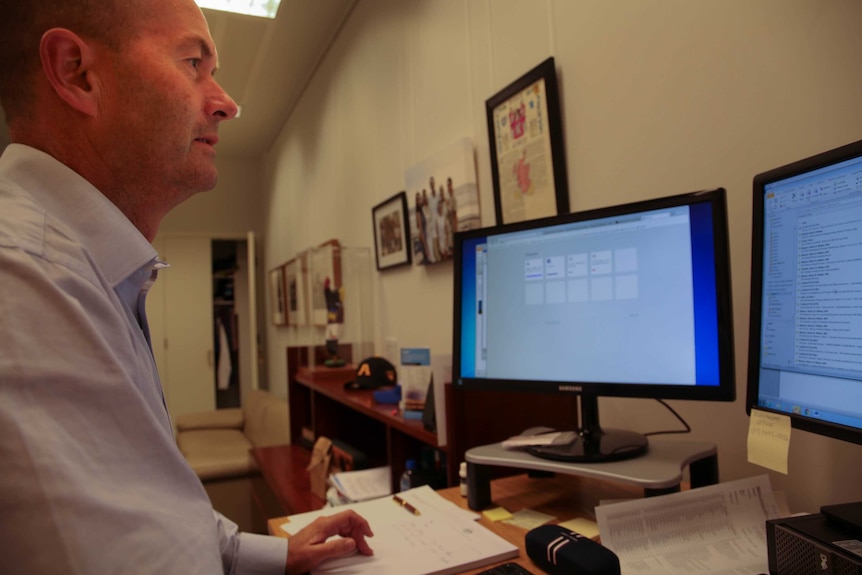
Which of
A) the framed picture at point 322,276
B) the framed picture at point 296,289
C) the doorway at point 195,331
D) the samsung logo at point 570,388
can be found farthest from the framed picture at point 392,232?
the doorway at point 195,331

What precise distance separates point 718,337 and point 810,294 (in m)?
0.18

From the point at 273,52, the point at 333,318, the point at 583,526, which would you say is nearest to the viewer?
the point at 583,526

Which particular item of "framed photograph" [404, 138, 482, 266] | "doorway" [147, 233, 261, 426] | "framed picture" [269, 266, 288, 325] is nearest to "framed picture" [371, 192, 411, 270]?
"framed photograph" [404, 138, 482, 266]

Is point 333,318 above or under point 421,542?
above

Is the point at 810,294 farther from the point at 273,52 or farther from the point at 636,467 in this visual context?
the point at 273,52

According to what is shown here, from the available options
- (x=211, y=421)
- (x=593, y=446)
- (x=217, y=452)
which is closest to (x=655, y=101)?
(x=593, y=446)

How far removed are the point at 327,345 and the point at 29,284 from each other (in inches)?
109

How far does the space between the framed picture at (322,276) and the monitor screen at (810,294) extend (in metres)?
2.57

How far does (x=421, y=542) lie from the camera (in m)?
0.97

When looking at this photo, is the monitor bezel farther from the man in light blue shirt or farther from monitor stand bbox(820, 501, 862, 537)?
the man in light blue shirt

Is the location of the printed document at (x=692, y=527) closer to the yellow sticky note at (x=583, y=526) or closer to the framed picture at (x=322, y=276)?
the yellow sticky note at (x=583, y=526)

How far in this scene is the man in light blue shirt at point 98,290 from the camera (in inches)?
19.0

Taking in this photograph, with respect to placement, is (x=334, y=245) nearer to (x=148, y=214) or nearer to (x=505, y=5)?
(x=505, y=5)

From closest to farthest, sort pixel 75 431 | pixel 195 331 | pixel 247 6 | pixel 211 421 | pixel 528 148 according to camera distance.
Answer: pixel 75 431, pixel 528 148, pixel 247 6, pixel 211 421, pixel 195 331
